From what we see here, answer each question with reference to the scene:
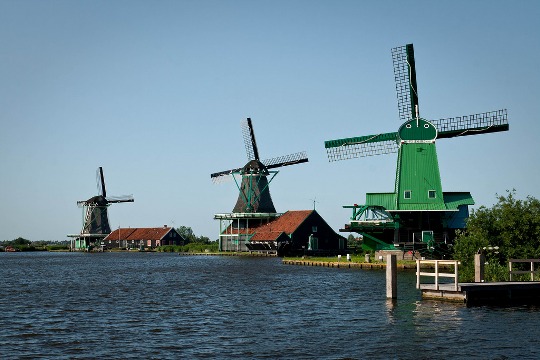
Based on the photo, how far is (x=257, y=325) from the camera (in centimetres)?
2569

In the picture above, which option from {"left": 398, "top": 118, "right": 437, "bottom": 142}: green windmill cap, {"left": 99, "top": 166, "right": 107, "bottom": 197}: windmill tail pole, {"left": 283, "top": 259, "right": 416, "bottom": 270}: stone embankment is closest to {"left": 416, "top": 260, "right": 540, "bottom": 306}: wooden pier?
{"left": 283, "top": 259, "right": 416, "bottom": 270}: stone embankment

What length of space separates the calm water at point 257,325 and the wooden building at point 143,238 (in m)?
97.3

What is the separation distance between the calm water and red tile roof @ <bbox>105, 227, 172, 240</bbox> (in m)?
97.6

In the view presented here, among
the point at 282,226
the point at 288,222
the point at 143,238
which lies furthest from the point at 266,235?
the point at 143,238

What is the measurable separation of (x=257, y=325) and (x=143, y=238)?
11707 cm

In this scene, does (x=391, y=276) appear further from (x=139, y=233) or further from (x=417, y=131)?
(x=139, y=233)

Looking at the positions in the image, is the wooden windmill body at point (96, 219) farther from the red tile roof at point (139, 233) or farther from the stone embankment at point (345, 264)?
the stone embankment at point (345, 264)

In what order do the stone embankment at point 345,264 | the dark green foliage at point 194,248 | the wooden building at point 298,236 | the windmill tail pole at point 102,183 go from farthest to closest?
the windmill tail pole at point 102,183, the dark green foliage at point 194,248, the wooden building at point 298,236, the stone embankment at point 345,264

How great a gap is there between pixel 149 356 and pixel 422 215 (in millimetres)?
43082

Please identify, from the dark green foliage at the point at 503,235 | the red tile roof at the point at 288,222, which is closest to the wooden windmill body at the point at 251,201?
the red tile roof at the point at 288,222

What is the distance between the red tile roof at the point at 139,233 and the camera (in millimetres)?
138500

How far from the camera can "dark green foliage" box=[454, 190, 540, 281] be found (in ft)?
121

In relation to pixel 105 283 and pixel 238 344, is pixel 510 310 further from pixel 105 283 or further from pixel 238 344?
pixel 105 283

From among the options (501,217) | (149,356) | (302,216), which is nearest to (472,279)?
(501,217)
